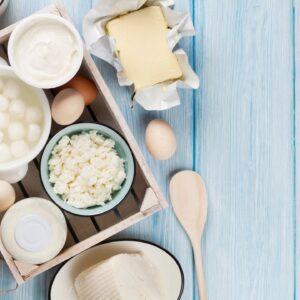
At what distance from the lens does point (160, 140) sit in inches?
34.5

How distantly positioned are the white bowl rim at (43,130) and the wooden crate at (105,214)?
4 cm

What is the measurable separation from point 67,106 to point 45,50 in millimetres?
77

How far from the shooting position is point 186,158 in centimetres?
93

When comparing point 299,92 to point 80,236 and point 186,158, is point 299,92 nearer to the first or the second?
point 186,158

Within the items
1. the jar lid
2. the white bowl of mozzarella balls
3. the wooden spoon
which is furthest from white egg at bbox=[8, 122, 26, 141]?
the wooden spoon

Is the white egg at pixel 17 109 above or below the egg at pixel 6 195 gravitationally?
above

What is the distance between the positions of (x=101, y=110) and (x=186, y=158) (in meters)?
0.14

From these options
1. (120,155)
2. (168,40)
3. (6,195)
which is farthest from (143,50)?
(6,195)

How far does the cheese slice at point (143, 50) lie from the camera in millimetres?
865

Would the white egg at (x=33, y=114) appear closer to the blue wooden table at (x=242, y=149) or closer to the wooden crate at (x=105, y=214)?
the wooden crate at (x=105, y=214)

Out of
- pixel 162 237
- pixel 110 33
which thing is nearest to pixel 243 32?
pixel 110 33

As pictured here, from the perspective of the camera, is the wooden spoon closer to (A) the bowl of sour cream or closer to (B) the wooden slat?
(B) the wooden slat

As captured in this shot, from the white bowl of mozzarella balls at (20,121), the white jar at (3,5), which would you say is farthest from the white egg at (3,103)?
the white jar at (3,5)

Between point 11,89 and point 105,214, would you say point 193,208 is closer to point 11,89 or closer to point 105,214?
point 105,214
